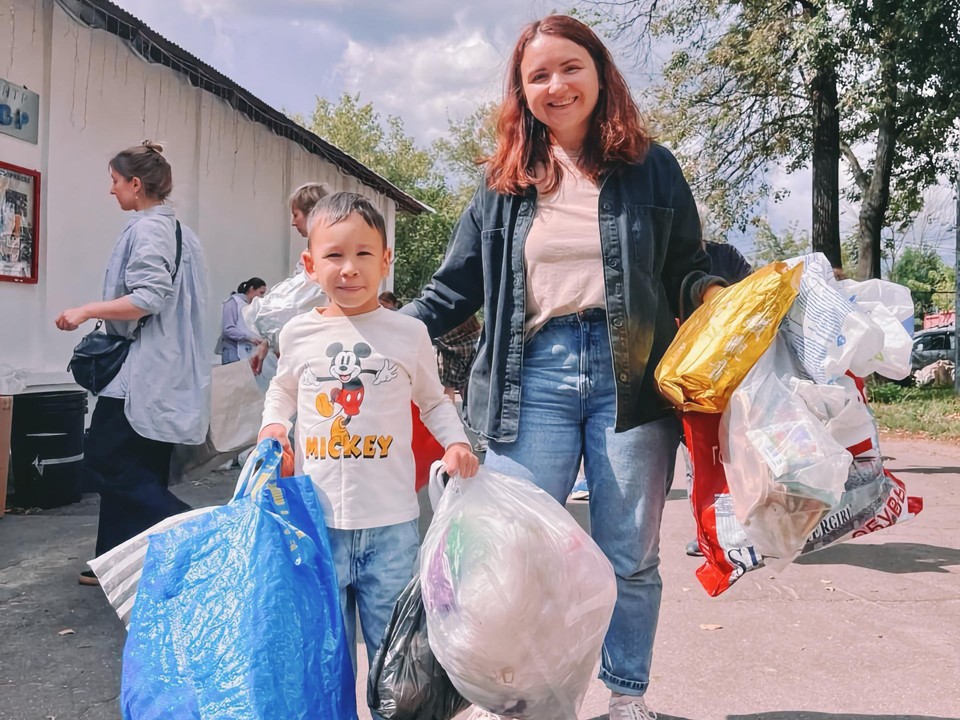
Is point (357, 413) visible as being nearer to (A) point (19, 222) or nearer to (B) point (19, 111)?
(A) point (19, 222)

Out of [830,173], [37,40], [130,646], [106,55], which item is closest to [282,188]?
[106,55]

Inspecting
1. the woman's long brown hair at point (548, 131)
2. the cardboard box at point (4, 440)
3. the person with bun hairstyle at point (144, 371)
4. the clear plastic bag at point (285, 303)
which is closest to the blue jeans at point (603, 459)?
the woman's long brown hair at point (548, 131)

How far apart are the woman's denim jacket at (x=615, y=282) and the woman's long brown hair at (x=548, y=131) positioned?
5 cm

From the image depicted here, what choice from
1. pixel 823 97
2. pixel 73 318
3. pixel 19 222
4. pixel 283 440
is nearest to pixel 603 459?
pixel 283 440

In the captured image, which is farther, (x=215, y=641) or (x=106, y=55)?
(x=106, y=55)

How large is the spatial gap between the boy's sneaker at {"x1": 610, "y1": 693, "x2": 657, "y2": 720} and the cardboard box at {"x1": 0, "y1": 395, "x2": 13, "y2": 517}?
4.44 m

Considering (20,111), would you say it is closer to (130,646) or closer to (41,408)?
(41,408)

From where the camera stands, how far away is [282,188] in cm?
1159

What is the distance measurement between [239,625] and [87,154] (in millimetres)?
6684

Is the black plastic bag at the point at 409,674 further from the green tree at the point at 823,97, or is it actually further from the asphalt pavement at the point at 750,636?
the green tree at the point at 823,97

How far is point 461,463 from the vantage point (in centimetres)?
214

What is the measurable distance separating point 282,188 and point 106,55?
400cm

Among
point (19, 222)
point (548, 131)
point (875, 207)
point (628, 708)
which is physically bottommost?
point (628, 708)

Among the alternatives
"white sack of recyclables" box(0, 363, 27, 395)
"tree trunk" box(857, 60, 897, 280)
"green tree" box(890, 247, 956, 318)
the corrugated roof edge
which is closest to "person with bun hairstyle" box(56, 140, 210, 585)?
"white sack of recyclables" box(0, 363, 27, 395)
